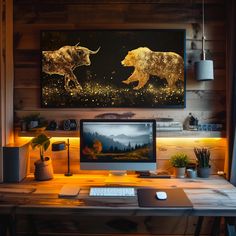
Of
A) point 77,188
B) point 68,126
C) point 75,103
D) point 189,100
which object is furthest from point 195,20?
point 77,188

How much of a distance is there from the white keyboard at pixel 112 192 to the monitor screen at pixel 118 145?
0.28 m

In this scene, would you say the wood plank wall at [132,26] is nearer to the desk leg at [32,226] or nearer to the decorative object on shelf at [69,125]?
the decorative object on shelf at [69,125]

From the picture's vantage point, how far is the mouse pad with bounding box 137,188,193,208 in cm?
192

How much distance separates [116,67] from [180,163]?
3.07 ft

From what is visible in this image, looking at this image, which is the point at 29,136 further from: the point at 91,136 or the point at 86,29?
the point at 86,29

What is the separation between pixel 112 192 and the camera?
2.14m

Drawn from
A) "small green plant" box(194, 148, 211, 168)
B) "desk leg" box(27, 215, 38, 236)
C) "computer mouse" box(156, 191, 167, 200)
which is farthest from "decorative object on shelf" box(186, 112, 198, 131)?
"desk leg" box(27, 215, 38, 236)

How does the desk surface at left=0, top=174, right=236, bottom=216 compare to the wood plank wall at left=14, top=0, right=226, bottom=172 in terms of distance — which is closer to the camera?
the desk surface at left=0, top=174, right=236, bottom=216

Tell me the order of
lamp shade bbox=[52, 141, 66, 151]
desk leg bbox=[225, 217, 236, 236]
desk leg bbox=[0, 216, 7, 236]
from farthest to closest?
lamp shade bbox=[52, 141, 66, 151]
desk leg bbox=[0, 216, 7, 236]
desk leg bbox=[225, 217, 236, 236]

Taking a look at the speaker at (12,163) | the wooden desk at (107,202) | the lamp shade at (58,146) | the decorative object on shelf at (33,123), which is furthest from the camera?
the decorative object on shelf at (33,123)

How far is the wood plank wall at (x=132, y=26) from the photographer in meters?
2.66

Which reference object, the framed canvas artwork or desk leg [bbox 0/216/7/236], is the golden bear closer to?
the framed canvas artwork

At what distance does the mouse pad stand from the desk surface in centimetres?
4

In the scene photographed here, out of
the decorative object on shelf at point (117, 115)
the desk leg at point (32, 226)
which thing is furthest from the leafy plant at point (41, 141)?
the desk leg at point (32, 226)
